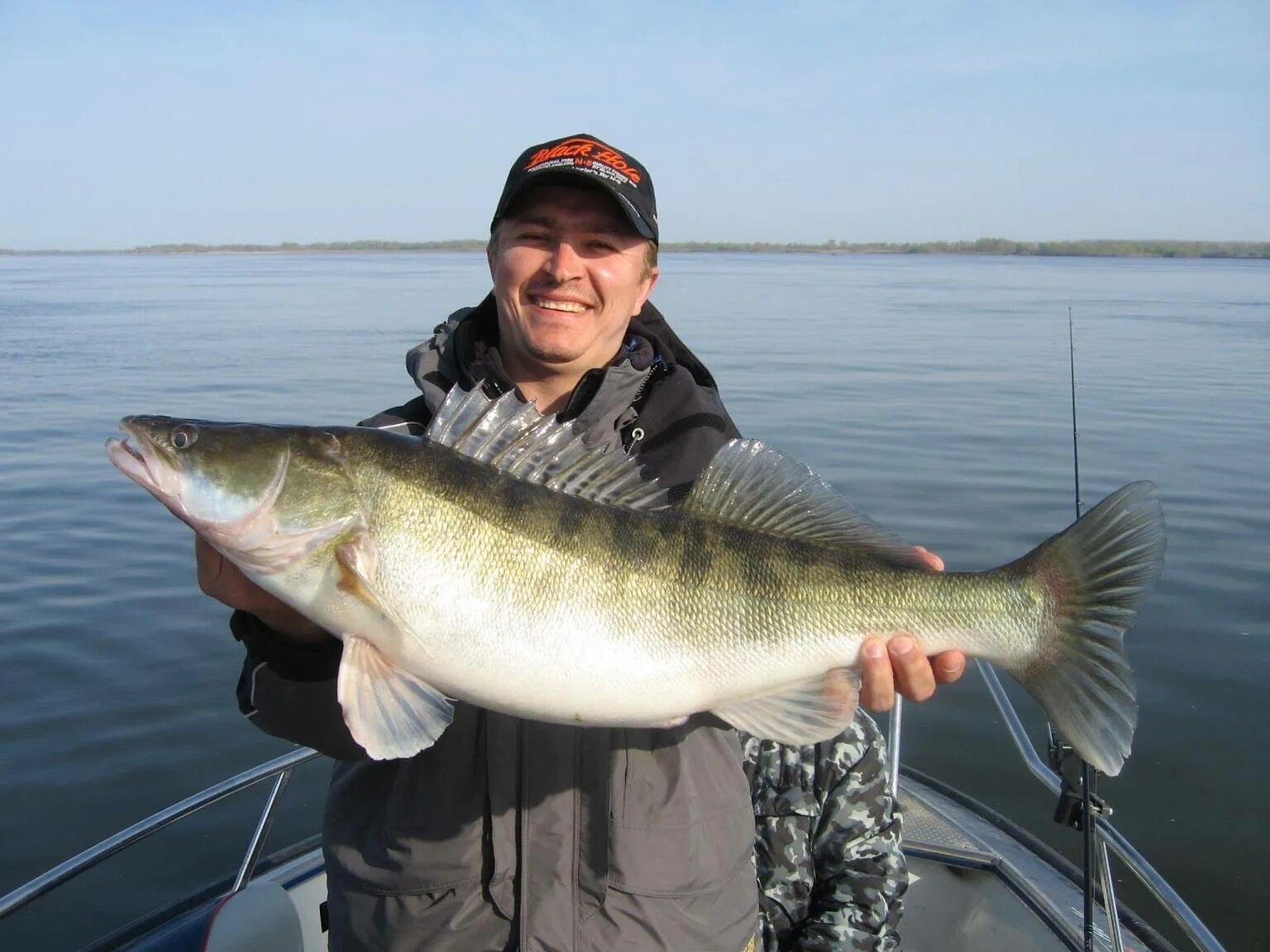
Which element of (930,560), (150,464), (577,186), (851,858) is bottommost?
(851,858)

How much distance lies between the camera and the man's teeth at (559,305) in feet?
9.04

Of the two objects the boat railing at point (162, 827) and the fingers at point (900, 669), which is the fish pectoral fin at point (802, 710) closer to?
the fingers at point (900, 669)

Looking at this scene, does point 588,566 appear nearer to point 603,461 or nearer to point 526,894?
point 603,461

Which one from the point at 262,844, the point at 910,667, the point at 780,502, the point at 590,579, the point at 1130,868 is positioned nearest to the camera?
the point at 590,579

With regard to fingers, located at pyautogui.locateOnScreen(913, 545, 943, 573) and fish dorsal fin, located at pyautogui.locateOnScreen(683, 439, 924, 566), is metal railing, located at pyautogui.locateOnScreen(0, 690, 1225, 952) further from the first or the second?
fish dorsal fin, located at pyautogui.locateOnScreen(683, 439, 924, 566)

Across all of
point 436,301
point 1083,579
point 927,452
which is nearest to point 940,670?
point 1083,579

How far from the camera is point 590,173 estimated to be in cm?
272

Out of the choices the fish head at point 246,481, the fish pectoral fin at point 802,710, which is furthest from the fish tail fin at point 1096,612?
the fish head at point 246,481

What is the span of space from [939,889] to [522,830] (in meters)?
2.60

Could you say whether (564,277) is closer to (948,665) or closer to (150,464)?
(150,464)

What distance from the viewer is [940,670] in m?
2.49

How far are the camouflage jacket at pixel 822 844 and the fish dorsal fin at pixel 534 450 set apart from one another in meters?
1.27

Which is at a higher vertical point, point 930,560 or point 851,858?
point 930,560

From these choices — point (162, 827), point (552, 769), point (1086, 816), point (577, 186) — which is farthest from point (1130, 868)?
point (162, 827)
